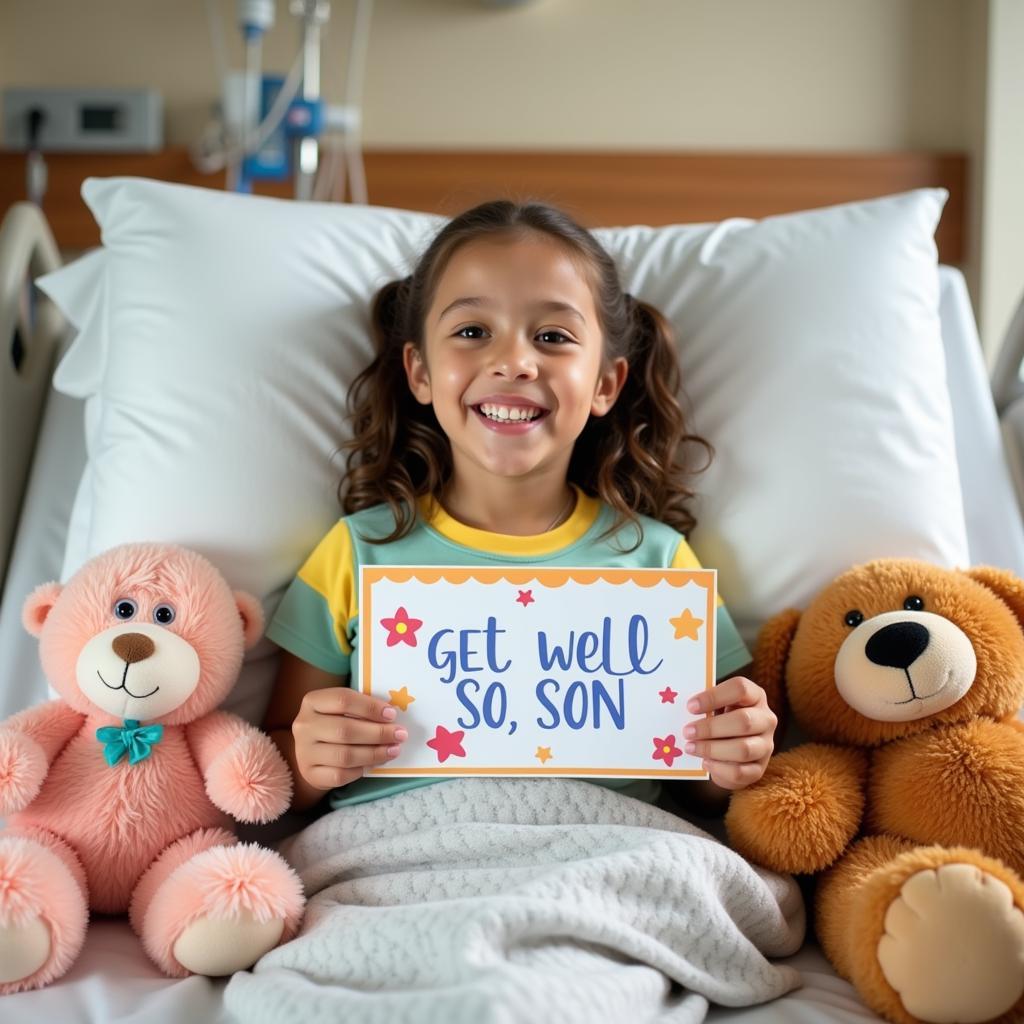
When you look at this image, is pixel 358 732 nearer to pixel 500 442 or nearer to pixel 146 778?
pixel 146 778

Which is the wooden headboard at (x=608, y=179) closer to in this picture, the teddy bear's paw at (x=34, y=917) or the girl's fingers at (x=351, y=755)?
the girl's fingers at (x=351, y=755)

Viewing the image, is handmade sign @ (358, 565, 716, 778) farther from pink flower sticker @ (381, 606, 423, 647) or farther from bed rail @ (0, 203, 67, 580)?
bed rail @ (0, 203, 67, 580)

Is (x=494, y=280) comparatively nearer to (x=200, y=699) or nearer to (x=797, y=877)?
(x=200, y=699)

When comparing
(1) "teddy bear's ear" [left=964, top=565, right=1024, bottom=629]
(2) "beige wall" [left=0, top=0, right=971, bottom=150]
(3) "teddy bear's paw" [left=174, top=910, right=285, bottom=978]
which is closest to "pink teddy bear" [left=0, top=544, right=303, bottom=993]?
(3) "teddy bear's paw" [left=174, top=910, right=285, bottom=978]

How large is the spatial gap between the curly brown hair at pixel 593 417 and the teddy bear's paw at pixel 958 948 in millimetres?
541

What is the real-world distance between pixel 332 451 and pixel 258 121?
1.18m

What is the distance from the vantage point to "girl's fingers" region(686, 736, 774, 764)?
1.08 meters

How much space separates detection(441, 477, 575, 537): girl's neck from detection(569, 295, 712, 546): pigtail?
75mm

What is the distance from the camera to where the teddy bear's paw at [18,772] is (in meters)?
1.04

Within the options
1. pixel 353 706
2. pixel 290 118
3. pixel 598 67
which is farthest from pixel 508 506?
pixel 598 67

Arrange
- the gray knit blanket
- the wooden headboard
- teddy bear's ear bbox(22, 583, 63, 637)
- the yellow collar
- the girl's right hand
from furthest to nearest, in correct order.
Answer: the wooden headboard → the yellow collar → teddy bear's ear bbox(22, 583, 63, 637) → the girl's right hand → the gray knit blanket

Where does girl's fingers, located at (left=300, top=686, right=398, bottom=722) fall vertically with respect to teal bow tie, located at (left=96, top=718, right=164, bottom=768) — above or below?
above

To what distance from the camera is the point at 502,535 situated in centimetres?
132

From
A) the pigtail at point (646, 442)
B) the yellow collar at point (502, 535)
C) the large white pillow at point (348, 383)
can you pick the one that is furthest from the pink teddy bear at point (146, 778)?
the pigtail at point (646, 442)
